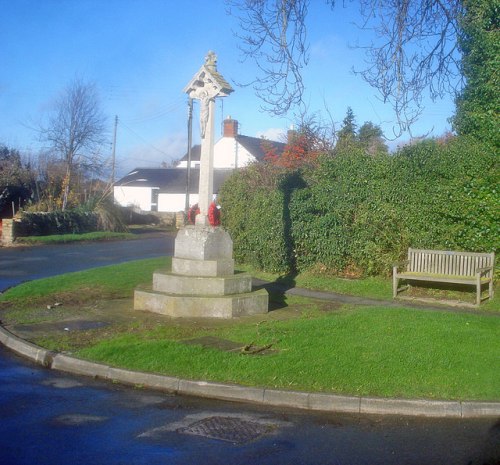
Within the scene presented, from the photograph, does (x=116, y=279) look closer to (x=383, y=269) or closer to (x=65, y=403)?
(x=383, y=269)

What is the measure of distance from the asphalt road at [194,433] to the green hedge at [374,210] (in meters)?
8.55

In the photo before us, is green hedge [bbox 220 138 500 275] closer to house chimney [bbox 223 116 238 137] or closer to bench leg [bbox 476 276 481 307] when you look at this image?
bench leg [bbox 476 276 481 307]

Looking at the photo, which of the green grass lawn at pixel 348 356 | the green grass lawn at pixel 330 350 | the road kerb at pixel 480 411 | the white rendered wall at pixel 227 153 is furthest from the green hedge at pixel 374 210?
the white rendered wall at pixel 227 153

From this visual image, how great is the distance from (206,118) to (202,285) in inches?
116

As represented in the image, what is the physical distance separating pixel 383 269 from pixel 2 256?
1467 cm

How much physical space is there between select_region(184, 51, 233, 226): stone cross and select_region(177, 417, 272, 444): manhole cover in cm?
578

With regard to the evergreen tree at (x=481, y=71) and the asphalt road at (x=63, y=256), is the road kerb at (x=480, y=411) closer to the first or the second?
the evergreen tree at (x=481, y=71)

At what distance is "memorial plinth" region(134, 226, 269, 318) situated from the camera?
1114 cm

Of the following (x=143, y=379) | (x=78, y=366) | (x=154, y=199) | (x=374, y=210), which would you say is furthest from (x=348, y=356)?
(x=154, y=199)

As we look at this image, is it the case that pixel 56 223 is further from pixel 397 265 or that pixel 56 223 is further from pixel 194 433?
pixel 194 433

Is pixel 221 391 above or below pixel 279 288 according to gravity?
below

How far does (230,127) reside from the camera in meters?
62.7

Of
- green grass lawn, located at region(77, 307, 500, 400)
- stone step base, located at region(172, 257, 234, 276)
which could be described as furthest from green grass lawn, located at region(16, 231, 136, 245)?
green grass lawn, located at region(77, 307, 500, 400)

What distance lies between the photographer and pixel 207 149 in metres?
12.0
